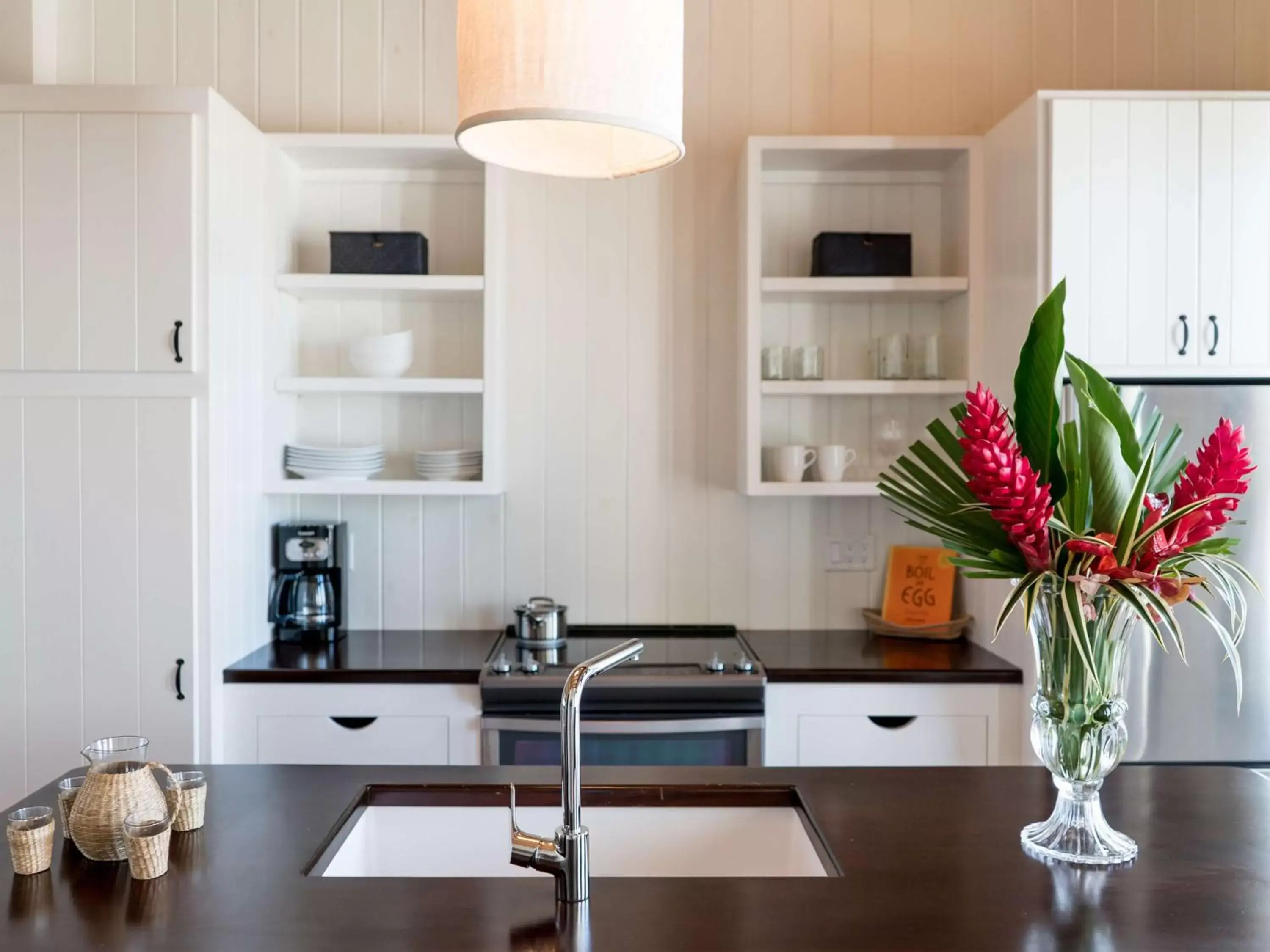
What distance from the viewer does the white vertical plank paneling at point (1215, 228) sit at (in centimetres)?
264

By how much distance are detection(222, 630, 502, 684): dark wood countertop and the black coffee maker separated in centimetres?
5

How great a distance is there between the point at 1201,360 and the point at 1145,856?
5.26 ft

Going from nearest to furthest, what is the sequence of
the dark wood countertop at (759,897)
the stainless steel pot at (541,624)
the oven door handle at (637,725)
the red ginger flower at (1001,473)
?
the dark wood countertop at (759,897) → the red ginger flower at (1001,473) → the oven door handle at (637,725) → the stainless steel pot at (541,624)

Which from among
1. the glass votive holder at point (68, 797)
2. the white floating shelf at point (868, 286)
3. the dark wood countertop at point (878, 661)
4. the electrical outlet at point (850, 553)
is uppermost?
the white floating shelf at point (868, 286)

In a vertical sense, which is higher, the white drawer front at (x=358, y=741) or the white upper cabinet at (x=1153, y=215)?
the white upper cabinet at (x=1153, y=215)

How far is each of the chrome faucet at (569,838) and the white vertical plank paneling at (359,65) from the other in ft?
8.09

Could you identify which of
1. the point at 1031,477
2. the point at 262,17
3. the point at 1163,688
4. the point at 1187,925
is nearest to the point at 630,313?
the point at 262,17

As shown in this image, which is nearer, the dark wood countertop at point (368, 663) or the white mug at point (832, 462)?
the dark wood countertop at point (368, 663)

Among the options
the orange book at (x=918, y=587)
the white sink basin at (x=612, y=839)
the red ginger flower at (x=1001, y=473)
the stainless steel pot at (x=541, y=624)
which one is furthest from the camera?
the orange book at (x=918, y=587)

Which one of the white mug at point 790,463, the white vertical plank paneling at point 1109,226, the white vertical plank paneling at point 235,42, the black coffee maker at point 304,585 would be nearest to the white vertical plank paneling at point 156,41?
the white vertical plank paneling at point 235,42

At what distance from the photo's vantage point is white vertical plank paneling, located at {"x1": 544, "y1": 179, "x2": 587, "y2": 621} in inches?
130

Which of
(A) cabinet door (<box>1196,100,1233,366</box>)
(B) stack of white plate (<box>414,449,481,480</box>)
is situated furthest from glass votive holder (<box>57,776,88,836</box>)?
(A) cabinet door (<box>1196,100,1233,366</box>)

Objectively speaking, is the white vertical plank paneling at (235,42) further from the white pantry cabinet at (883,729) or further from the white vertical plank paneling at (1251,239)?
the white vertical plank paneling at (1251,239)

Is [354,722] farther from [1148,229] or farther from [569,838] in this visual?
[1148,229]
